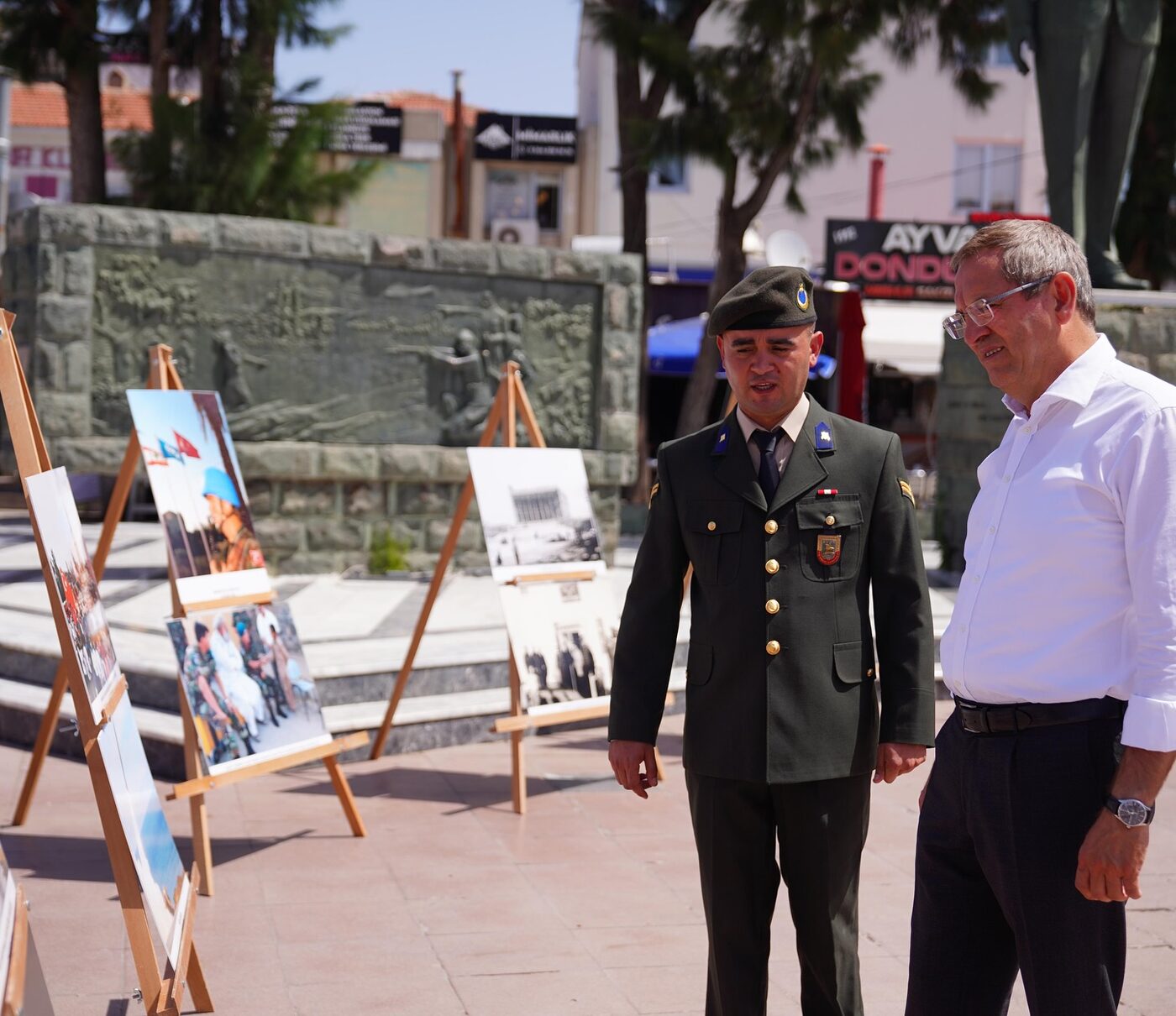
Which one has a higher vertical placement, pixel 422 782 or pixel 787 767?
pixel 787 767

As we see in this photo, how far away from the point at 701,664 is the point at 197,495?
9.31ft

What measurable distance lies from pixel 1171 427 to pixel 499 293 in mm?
8927

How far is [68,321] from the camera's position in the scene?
9.77 metres

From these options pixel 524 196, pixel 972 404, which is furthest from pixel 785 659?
pixel 524 196

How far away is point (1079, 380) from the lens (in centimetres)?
251

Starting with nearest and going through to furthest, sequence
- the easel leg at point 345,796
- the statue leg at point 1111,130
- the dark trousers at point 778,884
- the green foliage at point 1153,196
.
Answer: the dark trousers at point 778,884 < the easel leg at point 345,796 < the statue leg at point 1111,130 < the green foliage at point 1153,196

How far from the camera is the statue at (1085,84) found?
898cm

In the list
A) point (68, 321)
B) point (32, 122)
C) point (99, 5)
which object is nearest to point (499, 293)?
point (68, 321)

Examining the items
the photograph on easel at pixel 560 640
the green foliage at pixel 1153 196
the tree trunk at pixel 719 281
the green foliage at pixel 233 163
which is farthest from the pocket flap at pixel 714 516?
the green foliage at pixel 1153 196

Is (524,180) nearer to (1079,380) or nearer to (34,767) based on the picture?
(34,767)

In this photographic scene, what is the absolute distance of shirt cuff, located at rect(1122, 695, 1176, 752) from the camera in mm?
2293

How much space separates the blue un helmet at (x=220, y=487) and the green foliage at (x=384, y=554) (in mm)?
5259

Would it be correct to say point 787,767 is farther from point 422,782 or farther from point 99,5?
point 99,5

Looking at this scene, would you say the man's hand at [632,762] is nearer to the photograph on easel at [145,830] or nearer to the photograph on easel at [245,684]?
the photograph on easel at [145,830]
